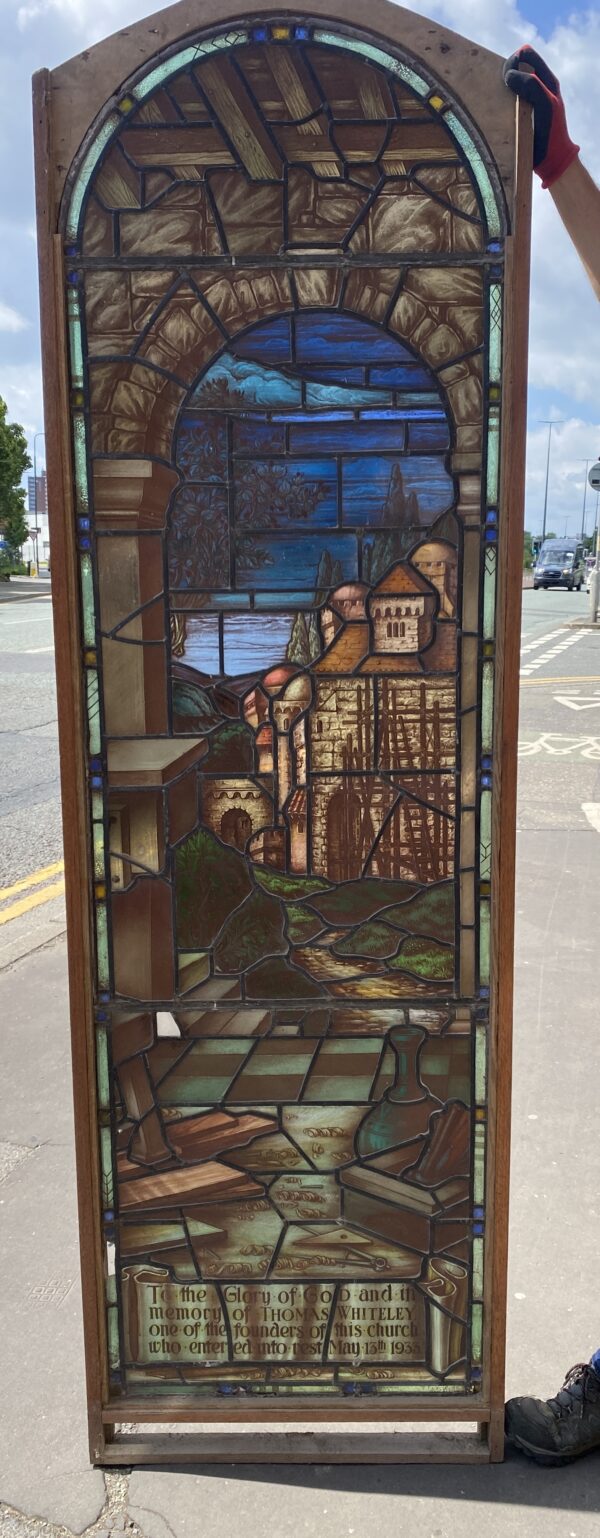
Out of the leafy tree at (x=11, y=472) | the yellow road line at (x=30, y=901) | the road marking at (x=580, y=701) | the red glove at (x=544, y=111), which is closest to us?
the red glove at (x=544, y=111)

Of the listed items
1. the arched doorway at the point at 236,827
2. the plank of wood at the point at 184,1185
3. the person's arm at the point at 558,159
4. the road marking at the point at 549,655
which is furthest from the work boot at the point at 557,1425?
the road marking at the point at 549,655

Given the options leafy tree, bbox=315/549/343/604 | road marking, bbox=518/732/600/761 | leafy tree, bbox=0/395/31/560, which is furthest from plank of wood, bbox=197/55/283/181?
leafy tree, bbox=0/395/31/560

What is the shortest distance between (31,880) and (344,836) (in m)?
4.33

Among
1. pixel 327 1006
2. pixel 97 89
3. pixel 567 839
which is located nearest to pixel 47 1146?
pixel 327 1006

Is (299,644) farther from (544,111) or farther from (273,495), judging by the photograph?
(544,111)

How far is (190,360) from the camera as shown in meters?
1.71

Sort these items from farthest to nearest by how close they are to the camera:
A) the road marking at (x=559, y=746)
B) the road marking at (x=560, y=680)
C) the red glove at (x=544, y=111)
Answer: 1. the road marking at (x=560, y=680)
2. the road marking at (x=559, y=746)
3. the red glove at (x=544, y=111)

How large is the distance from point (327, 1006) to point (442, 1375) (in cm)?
75

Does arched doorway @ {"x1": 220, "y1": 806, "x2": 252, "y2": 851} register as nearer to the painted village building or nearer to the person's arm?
the painted village building

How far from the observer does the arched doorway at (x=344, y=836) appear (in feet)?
6.05

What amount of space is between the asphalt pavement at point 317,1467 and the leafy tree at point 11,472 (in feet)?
123

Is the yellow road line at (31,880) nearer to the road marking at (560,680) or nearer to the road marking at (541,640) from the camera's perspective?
the road marking at (560,680)

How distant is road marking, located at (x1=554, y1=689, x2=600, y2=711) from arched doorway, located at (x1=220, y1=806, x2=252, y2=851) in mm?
10160

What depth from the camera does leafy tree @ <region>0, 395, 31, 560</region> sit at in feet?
131
